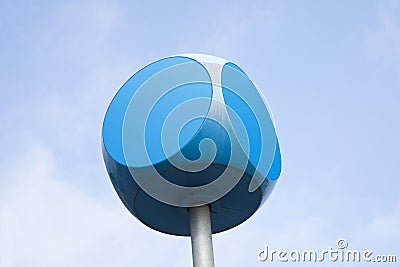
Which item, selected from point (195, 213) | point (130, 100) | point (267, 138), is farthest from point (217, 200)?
point (130, 100)

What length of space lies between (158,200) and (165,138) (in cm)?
116

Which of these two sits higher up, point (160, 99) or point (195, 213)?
point (160, 99)

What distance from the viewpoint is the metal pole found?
1085 centimetres

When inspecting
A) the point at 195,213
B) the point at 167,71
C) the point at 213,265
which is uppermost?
the point at 167,71

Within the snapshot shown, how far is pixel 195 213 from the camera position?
1131 centimetres

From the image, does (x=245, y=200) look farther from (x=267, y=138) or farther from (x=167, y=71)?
(x=167, y=71)

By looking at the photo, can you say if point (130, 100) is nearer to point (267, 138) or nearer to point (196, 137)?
point (196, 137)

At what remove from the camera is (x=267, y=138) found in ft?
36.8

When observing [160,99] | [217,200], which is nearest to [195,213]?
[217,200]

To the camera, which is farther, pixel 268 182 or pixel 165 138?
pixel 268 182

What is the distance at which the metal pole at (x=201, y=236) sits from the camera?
10.9m

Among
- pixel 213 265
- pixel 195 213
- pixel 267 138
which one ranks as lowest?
pixel 213 265

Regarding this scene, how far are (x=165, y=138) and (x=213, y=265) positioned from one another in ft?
6.99

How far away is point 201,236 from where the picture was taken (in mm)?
11086
